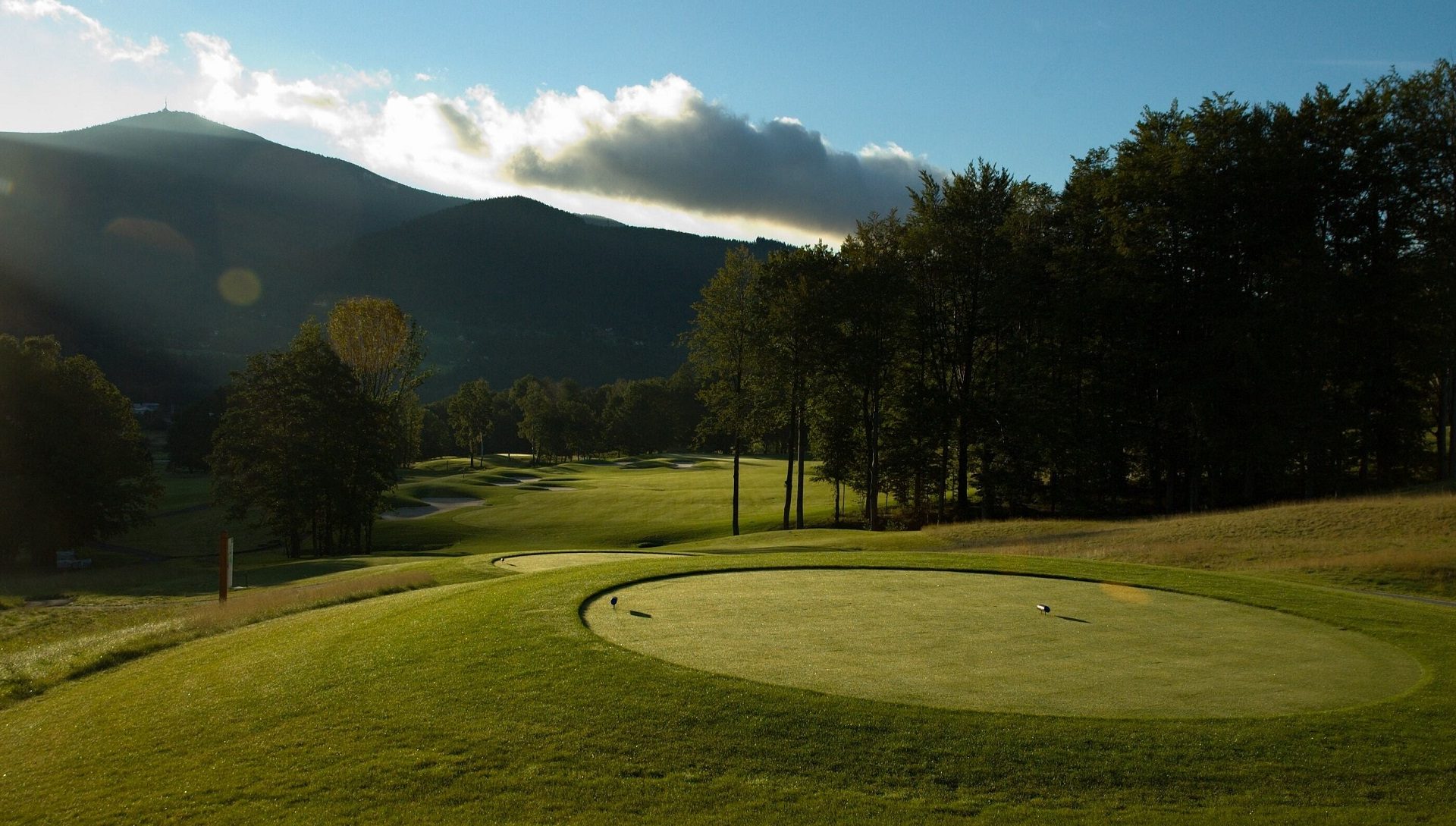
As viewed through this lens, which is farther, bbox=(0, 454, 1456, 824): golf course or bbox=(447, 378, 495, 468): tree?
bbox=(447, 378, 495, 468): tree

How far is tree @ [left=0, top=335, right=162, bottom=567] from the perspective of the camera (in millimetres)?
40656

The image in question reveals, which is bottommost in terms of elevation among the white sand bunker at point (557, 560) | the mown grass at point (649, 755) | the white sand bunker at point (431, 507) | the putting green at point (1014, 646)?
the white sand bunker at point (431, 507)

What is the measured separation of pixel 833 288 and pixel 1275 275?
752 inches

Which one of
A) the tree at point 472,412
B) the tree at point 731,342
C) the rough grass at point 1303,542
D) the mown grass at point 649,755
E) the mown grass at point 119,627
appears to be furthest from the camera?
the tree at point 472,412

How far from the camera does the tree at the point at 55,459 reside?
40.7 meters

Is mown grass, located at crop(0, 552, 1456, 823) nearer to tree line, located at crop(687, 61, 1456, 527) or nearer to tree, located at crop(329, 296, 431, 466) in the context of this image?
tree line, located at crop(687, 61, 1456, 527)

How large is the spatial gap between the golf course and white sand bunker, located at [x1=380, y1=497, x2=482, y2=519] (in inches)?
1531

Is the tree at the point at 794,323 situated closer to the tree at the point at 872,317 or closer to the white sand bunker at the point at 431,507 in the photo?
the tree at the point at 872,317

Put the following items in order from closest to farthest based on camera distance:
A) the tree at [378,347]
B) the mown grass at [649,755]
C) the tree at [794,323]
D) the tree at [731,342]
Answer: the mown grass at [649,755]
the tree at [794,323]
the tree at [731,342]
the tree at [378,347]

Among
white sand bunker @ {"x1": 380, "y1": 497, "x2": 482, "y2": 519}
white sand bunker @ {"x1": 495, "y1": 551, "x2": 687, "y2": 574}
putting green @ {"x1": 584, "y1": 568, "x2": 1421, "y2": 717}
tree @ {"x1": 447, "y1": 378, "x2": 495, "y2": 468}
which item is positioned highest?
tree @ {"x1": 447, "y1": 378, "x2": 495, "y2": 468}

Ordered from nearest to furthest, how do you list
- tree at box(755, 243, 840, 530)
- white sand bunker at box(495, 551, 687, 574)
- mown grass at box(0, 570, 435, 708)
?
1. mown grass at box(0, 570, 435, 708)
2. white sand bunker at box(495, 551, 687, 574)
3. tree at box(755, 243, 840, 530)

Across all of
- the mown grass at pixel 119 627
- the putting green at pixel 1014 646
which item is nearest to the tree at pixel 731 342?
the mown grass at pixel 119 627

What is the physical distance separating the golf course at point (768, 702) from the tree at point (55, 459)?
32690mm

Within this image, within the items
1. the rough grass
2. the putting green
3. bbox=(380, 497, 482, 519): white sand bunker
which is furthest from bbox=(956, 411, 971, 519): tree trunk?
bbox=(380, 497, 482, 519): white sand bunker
